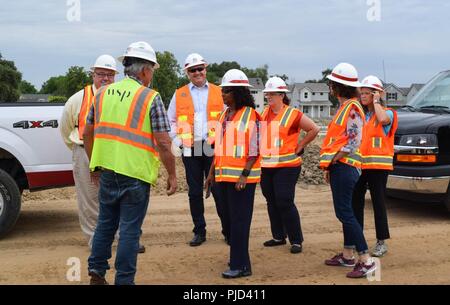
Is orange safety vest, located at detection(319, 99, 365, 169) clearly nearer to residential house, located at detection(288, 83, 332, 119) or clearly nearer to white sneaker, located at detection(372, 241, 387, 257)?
white sneaker, located at detection(372, 241, 387, 257)

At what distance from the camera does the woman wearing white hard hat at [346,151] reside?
544 cm

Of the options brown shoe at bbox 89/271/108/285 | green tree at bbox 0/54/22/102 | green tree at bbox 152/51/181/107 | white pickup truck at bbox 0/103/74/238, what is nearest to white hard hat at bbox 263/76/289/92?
white pickup truck at bbox 0/103/74/238

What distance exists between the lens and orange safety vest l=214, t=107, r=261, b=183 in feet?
17.9

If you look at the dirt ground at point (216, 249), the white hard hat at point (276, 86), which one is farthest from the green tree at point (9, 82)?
the white hard hat at point (276, 86)

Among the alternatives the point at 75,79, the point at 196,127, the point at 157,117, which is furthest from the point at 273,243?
the point at 75,79

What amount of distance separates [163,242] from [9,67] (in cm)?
5347

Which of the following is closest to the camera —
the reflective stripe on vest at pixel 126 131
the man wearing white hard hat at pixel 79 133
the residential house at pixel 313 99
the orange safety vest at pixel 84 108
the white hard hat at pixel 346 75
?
the reflective stripe on vest at pixel 126 131

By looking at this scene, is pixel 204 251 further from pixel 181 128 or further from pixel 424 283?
pixel 424 283

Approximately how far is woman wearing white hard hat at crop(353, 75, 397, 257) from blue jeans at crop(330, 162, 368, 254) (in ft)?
2.40

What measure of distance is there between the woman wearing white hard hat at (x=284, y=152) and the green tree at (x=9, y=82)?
4830cm

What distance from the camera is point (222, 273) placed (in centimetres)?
557

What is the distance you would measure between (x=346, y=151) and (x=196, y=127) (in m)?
2.09

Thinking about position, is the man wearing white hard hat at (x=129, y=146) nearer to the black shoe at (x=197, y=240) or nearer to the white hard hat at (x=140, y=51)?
the white hard hat at (x=140, y=51)

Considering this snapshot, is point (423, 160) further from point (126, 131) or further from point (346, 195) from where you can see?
point (126, 131)
